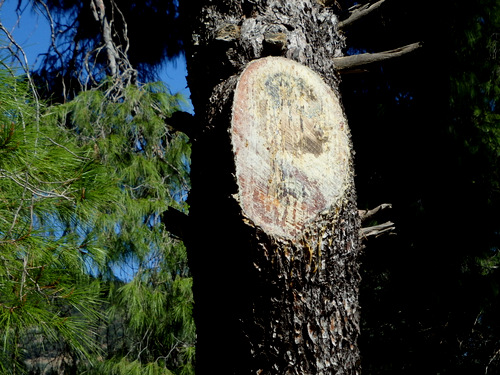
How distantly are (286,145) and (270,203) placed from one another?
13 centimetres

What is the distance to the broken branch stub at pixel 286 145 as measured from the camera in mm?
1082

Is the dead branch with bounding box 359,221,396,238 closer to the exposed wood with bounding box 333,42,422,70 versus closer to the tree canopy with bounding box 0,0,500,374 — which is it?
the exposed wood with bounding box 333,42,422,70

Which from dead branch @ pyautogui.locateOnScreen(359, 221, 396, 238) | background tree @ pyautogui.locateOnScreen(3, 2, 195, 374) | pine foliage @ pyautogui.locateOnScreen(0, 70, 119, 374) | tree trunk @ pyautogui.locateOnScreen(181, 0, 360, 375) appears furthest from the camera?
background tree @ pyautogui.locateOnScreen(3, 2, 195, 374)

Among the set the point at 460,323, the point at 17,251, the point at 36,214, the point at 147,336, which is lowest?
the point at 460,323

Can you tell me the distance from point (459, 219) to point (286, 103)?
7.10 ft

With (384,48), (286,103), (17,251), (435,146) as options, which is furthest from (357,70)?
(384,48)

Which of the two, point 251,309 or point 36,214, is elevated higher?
point 36,214

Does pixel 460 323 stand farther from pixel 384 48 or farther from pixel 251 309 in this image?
pixel 251 309

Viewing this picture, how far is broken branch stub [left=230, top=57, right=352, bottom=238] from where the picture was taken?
3.55ft

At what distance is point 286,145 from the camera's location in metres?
1.14

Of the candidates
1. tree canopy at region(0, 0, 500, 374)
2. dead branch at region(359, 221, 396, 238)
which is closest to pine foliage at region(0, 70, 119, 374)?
dead branch at region(359, 221, 396, 238)

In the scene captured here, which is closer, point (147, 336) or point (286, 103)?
point (286, 103)

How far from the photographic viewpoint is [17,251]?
157cm

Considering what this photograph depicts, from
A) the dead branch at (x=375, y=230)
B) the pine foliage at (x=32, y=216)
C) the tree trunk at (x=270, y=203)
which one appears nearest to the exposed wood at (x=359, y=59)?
the tree trunk at (x=270, y=203)
